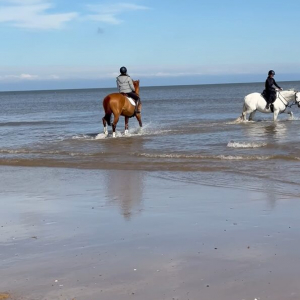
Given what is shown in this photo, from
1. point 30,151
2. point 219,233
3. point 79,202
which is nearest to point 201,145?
point 30,151

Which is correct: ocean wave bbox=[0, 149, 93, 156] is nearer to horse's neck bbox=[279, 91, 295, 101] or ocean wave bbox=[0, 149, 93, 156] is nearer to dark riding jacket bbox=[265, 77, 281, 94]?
dark riding jacket bbox=[265, 77, 281, 94]

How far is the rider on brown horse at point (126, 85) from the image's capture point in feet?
56.9

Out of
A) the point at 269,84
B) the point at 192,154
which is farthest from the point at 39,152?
the point at 269,84

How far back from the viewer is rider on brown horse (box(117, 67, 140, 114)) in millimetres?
17344

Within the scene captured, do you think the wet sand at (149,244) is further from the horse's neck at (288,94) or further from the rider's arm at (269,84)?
the horse's neck at (288,94)

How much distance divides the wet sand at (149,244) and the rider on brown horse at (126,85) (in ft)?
28.4

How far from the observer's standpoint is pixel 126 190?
8.96 meters

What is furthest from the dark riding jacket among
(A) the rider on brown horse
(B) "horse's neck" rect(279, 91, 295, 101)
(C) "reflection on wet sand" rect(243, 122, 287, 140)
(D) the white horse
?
(A) the rider on brown horse

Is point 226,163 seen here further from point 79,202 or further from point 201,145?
point 79,202

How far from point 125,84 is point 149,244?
39.9ft

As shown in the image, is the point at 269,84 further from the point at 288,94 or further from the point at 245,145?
the point at 245,145

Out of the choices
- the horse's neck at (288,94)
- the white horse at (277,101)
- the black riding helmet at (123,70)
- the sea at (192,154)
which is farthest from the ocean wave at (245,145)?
the horse's neck at (288,94)

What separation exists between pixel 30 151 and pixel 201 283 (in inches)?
449

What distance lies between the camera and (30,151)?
15.4 metres
